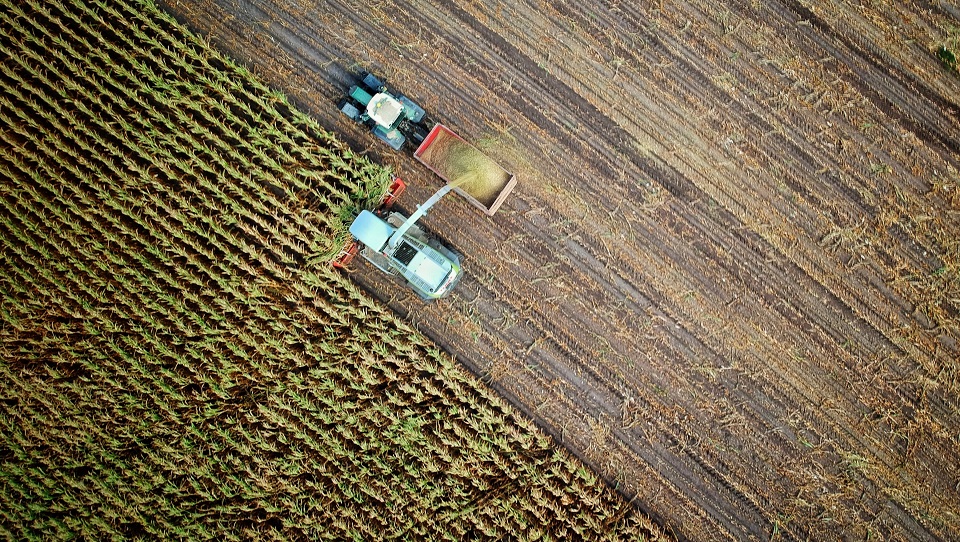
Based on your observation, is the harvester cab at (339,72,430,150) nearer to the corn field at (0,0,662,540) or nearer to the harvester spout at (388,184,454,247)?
the corn field at (0,0,662,540)

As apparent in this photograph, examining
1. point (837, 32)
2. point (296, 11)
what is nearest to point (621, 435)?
point (837, 32)

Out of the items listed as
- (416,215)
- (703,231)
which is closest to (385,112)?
(416,215)

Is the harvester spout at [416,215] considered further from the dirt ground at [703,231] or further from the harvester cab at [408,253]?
the dirt ground at [703,231]

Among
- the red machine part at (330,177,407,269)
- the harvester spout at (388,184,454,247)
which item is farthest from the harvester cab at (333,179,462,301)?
the red machine part at (330,177,407,269)

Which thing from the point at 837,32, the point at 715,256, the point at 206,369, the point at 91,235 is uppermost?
the point at 837,32

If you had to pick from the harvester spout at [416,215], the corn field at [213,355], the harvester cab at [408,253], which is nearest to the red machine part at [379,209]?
the corn field at [213,355]

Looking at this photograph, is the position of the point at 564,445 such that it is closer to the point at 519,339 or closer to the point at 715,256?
the point at 519,339
